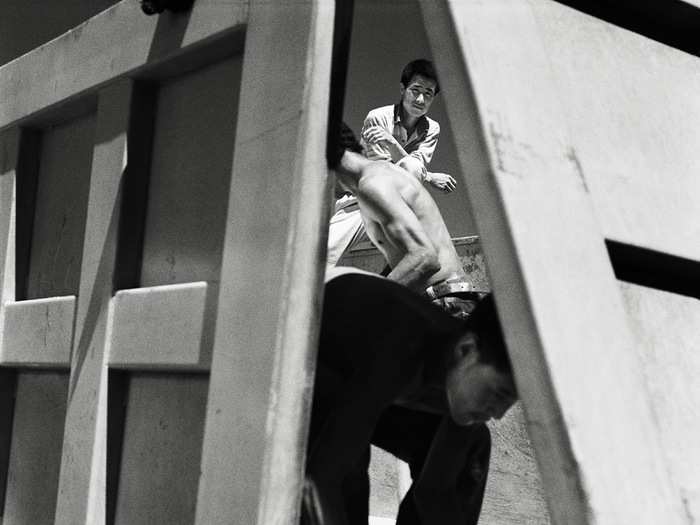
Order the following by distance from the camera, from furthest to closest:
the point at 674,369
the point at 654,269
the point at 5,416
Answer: the point at 5,416 → the point at 654,269 → the point at 674,369

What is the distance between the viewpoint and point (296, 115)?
2.69 m

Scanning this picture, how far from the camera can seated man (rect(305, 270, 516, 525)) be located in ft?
9.00

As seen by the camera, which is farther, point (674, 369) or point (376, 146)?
point (376, 146)

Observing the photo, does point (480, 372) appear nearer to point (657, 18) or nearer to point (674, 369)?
point (674, 369)

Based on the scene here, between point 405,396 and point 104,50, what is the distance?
1.54 metres

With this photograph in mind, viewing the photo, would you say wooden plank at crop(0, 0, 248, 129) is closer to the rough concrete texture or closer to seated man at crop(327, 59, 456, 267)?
the rough concrete texture

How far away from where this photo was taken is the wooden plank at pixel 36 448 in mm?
3834

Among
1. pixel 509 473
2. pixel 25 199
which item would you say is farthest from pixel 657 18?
pixel 509 473

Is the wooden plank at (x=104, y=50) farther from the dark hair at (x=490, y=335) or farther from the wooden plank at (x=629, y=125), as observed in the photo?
the dark hair at (x=490, y=335)

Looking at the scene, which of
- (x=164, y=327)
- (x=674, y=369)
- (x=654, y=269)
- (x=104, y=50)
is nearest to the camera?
(x=674, y=369)

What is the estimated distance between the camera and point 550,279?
2.26 metres

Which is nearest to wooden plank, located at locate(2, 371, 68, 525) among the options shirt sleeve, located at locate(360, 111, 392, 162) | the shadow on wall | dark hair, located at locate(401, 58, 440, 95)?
shirt sleeve, located at locate(360, 111, 392, 162)

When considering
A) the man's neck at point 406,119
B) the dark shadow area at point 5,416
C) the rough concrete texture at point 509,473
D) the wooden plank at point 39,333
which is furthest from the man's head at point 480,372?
the man's neck at point 406,119

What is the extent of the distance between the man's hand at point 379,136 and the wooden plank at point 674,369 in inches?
245
